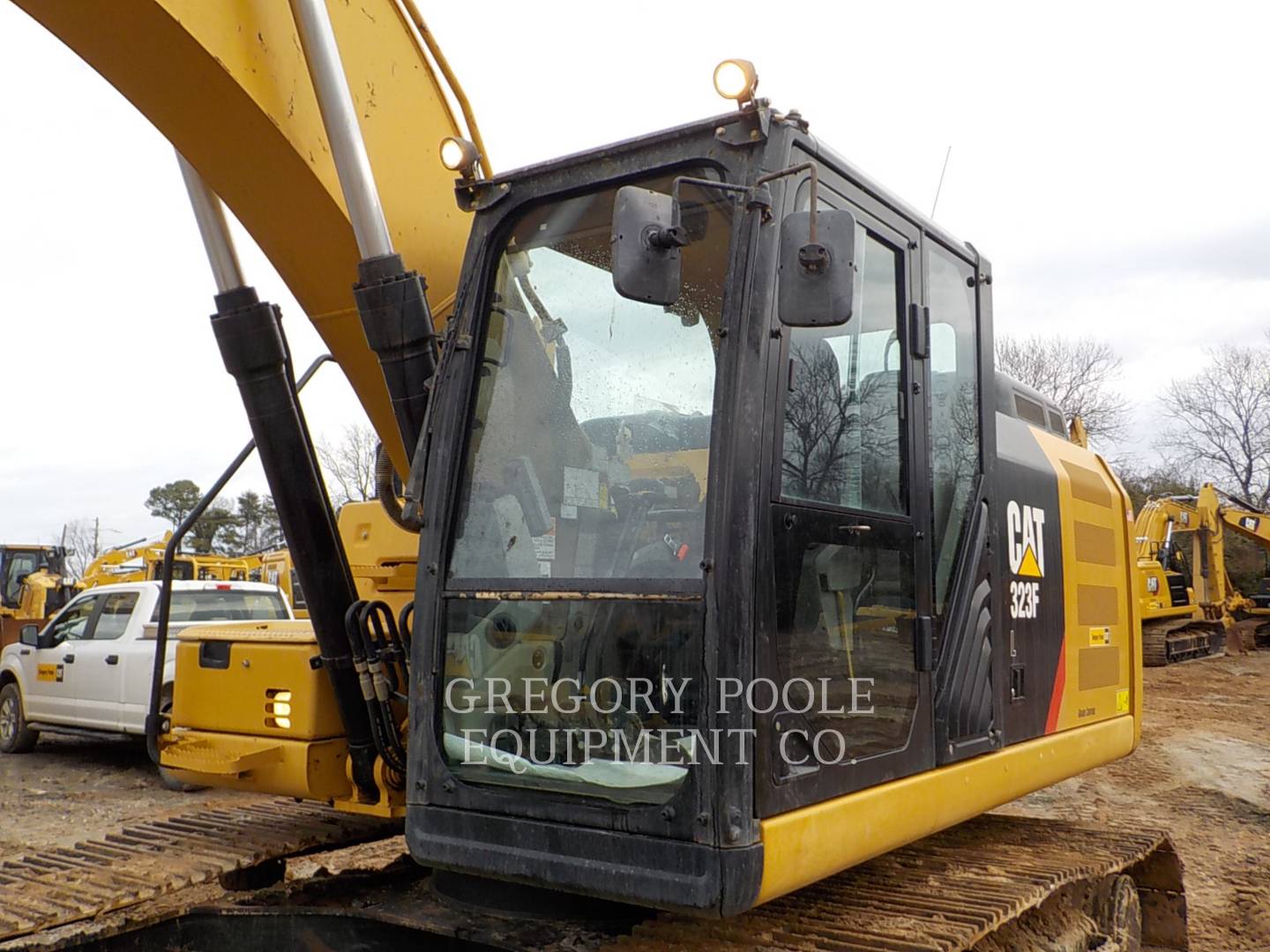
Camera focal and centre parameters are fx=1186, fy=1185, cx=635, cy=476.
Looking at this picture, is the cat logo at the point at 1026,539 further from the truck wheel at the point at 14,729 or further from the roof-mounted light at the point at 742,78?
the truck wheel at the point at 14,729

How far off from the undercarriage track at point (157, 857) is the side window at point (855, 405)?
5.80 ft

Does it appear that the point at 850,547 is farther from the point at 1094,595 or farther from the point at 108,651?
the point at 108,651

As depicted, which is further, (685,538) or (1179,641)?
(1179,641)

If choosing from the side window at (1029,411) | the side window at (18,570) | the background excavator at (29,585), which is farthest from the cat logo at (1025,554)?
the side window at (18,570)

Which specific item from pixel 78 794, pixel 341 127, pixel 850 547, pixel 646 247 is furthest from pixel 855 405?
pixel 78 794

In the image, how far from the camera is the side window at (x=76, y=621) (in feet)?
33.9

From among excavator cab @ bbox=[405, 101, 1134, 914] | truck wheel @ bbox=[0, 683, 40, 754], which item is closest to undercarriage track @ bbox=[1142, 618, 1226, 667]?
truck wheel @ bbox=[0, 683, 40, 754]

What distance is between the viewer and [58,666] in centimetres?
1038

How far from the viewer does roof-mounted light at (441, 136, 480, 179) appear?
3.11 meters

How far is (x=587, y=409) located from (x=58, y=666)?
9156mm

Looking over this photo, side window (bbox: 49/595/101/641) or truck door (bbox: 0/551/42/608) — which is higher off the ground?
truck door (bbox: 0/551/42/608)

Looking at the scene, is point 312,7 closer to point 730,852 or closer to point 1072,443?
point 730,852

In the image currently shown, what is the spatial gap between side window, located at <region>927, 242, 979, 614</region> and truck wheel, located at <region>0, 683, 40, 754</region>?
1017 cm

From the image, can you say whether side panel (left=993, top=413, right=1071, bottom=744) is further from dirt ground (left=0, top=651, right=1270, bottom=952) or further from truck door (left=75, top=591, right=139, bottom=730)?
truck door (left=75, top=591, right=139, bottom=730)
